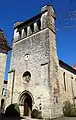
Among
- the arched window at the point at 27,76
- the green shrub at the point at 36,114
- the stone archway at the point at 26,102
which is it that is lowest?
the green shrub at the point at 36,114

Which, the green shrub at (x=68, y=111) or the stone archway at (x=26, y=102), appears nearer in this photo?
the green shrub at (x=68, y=111)

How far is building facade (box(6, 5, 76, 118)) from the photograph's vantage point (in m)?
14.0

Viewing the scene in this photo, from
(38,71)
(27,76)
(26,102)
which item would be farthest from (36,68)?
(26,102)

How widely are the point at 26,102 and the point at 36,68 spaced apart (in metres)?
4.08

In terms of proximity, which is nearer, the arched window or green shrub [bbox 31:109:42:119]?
green shrub [bbox 31:109:42:119]

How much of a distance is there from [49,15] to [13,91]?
10021 millimetres

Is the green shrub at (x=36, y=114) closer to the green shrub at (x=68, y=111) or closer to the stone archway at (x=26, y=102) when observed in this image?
the stone archway at (x=26, y=102)

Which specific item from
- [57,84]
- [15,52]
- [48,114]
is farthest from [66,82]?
[15,52]

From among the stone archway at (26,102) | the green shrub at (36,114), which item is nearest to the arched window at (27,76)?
the stone archway at (26,102)

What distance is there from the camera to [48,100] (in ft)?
43.5

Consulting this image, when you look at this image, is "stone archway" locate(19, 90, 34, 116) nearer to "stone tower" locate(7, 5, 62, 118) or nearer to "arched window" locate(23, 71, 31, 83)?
"stone tower" locate(7, 5, 62, 118)

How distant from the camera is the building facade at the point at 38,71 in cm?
1395

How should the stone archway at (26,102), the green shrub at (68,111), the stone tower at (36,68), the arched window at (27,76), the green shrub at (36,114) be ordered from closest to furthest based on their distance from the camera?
the green shrub at (36,114) < the stone tower at (36,68) < the green shrub at (68,111) < the stone archway at (26,102) < the arched window at (27,76)

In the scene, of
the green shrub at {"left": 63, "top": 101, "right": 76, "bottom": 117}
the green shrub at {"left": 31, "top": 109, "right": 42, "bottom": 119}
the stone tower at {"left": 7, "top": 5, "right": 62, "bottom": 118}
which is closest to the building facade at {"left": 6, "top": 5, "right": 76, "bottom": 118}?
the stone tower at {"left": 7, "top": 5, "right": 62, "bottom": 118}
